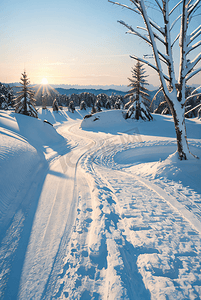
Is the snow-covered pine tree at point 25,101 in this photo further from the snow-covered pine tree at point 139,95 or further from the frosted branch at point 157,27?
the frosted branch at point 157,27

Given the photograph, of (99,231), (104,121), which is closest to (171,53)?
(99,231)

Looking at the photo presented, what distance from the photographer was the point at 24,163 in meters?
6.20

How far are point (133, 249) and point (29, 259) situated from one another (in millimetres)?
1807

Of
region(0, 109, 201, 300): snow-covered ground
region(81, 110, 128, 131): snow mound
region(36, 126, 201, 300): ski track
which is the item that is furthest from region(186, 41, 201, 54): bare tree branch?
region(81, 110, 128, 131): snow mound

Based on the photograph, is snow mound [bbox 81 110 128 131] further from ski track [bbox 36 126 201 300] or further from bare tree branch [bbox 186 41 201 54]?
ski track [bbox 36 126 201 300]

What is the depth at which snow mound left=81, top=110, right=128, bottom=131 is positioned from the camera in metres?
21.9

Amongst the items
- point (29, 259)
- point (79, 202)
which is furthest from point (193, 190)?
point (29, 259)

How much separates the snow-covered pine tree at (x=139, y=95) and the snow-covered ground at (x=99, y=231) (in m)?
17.4

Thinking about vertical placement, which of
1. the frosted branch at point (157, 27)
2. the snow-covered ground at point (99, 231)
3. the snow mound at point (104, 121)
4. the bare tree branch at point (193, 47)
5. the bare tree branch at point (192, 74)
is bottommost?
the snow-covered ground at point (99, 231)

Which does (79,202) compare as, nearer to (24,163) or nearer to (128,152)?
(24,163)

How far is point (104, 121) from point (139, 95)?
635 centimetres

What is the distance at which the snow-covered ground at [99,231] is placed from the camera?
2.19 m

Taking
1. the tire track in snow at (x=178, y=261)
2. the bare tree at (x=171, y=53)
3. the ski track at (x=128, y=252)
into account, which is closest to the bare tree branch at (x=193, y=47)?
the bare tree at (x=171, y=53)

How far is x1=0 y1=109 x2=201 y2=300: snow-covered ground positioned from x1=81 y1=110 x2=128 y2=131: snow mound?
15.8m
